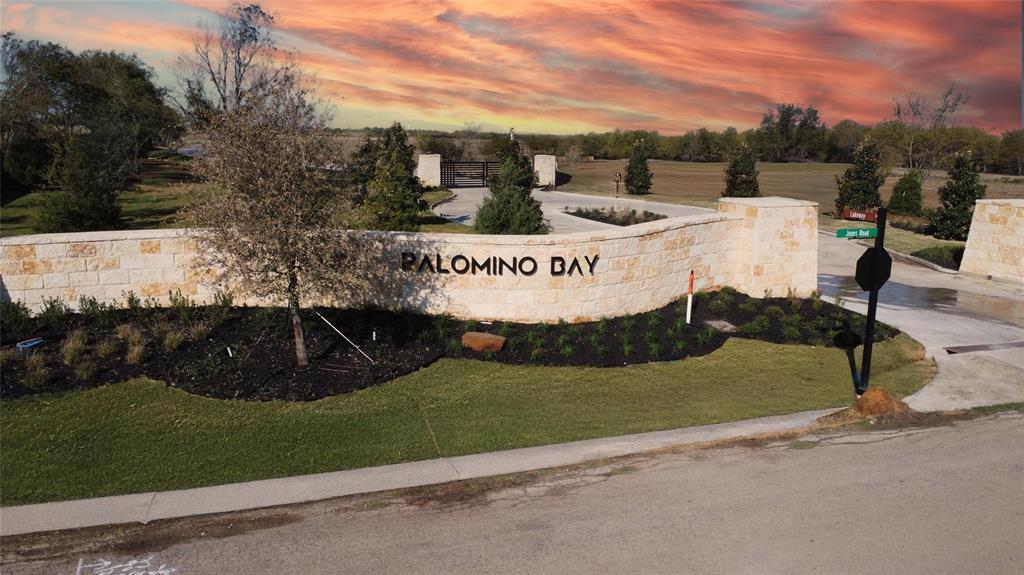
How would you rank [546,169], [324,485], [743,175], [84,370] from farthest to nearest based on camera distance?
1. [546,169]
2. [743,175]
3. [84,370]
4. [324,485]

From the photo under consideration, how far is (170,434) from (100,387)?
84.8 inches

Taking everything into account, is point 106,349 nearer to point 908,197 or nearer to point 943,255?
point 943,255

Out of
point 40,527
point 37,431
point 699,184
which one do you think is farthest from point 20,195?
point 699,184

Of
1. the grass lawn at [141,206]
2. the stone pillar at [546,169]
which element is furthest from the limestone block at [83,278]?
the stone pillar at [546,169]

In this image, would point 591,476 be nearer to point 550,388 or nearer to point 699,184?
point 550,388

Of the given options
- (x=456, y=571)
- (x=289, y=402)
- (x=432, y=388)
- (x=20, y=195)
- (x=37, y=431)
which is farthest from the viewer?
(x=20, y=195)

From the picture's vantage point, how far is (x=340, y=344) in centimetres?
1210

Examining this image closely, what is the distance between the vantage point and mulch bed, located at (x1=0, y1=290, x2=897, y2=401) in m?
10.5

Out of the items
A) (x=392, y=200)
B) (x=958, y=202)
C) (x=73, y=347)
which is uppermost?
(x=958, y=202)

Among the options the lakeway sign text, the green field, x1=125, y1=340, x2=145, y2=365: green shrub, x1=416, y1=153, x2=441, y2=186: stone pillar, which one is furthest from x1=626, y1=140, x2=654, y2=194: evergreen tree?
x1=125, y1=340, x2=145, y2=365: green shrub

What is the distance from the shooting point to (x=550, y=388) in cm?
1092

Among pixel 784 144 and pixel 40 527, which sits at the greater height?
pixel 784 144

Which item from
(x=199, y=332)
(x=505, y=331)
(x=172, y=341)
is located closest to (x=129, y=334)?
(x=172, y=341)

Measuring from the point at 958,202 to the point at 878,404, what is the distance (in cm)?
2396
